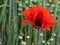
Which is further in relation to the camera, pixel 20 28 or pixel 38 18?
pixel 20 28

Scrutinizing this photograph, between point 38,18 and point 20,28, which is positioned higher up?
point 38,18

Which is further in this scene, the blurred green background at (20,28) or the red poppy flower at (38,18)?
the blurred green background at (20,28)

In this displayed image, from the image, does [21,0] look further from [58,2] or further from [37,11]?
[37,11]

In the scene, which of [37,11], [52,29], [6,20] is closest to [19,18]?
[6,20]

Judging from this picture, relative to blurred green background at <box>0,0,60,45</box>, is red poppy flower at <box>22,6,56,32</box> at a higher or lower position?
higher

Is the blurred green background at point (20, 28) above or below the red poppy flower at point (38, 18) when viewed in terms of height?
below

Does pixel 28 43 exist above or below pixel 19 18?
below

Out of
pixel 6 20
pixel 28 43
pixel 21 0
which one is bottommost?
pixel 28 43

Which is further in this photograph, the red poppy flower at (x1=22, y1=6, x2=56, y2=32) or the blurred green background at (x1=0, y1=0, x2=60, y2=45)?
the blurred green background at (x1=0, y1=0, x2=60, y2=45)
